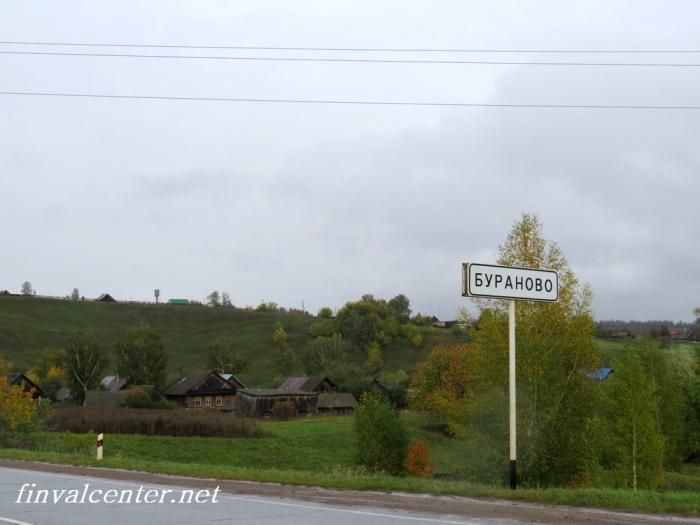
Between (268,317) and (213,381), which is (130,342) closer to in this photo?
(213,381)

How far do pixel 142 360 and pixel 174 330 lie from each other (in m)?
69.9

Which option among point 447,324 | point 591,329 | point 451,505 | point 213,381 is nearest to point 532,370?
point 591,329

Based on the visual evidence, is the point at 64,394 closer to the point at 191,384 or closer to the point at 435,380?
the point at 191,384

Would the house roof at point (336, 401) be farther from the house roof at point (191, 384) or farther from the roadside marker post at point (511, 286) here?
the roadside marker post at point (511, 286)

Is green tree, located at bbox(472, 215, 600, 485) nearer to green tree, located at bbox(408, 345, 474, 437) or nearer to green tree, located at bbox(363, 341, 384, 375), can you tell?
green tree, located at bbox(408, 345, 474, 437)

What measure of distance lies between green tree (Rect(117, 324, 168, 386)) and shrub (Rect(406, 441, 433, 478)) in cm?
7836

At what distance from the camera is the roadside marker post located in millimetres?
13469

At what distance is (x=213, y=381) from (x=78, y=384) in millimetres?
19648

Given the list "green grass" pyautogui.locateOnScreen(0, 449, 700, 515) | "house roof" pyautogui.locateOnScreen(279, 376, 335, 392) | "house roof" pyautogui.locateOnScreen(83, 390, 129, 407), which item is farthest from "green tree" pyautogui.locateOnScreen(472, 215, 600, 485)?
"house roof" pyautogui.locateOnScreen(279, 376, 335, 392)

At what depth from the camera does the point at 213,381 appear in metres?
108

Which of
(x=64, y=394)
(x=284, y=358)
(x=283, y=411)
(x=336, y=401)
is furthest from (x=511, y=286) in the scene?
(x=284, y=358)

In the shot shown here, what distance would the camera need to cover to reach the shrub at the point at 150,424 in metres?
61.6

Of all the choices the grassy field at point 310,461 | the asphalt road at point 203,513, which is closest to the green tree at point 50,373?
the grassy field at point 310,461

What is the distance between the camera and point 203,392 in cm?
10612
